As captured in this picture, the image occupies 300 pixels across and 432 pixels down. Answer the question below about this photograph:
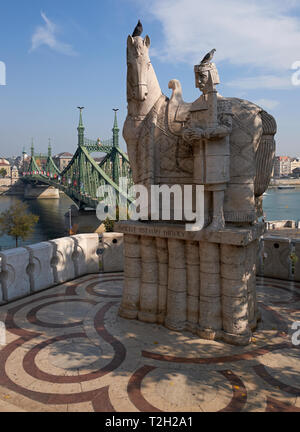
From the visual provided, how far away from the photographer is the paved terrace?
16.9ft

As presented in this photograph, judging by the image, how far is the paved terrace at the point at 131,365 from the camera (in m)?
5.14

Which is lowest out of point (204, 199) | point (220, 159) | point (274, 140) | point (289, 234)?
point (289, 234)

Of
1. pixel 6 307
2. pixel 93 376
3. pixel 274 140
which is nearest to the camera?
pixel 93 376

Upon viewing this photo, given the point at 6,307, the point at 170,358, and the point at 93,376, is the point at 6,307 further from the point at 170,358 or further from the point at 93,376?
the point at 170,358

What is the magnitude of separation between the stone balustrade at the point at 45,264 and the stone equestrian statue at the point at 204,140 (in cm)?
395

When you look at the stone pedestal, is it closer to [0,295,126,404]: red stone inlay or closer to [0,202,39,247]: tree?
[0,295,126,404]: red stone inlay

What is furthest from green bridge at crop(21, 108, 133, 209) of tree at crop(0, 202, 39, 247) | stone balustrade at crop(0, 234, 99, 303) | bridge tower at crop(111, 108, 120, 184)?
stone balustrade at crop(0, 234, 99, 303)


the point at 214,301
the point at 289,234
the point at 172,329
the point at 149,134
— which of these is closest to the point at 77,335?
the point at 172,329

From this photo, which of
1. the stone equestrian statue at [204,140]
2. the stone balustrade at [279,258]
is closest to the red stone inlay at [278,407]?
the stone equestrian statue at [204,140]

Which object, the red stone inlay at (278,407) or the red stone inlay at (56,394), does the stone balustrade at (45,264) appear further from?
the red stone inlay at (278,407)

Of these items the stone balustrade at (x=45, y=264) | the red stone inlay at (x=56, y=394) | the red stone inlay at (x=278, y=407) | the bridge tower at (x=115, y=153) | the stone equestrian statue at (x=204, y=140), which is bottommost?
the red stone inlay at (x=278, y=407)

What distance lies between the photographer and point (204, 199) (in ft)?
23.4

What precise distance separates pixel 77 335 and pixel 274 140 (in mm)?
6023

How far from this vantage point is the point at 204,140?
672 cm
